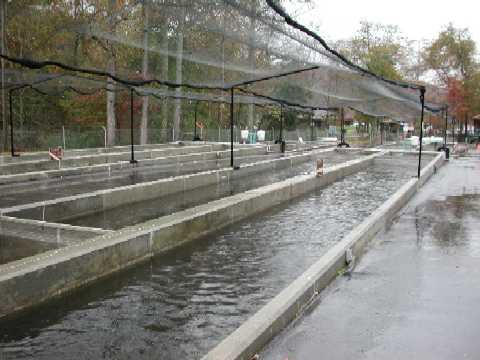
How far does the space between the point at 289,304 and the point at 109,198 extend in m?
7.51

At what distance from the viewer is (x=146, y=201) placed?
13.8 metres

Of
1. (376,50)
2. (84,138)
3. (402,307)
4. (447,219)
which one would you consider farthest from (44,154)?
(376,50)

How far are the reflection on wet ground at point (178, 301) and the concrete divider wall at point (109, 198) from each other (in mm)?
3305

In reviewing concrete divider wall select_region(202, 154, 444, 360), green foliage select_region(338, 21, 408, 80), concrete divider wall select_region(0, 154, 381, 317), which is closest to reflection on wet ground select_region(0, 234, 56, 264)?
concrete divider wall select_region(0, 154, 381, 317)

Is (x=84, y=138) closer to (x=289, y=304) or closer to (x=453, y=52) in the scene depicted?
(x=289, y=304)

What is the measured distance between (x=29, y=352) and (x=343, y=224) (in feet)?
25.0

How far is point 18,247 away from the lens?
8641 mm

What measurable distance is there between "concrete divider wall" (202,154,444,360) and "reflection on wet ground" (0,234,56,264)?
4284mm

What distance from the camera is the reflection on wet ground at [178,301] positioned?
17.4 feet

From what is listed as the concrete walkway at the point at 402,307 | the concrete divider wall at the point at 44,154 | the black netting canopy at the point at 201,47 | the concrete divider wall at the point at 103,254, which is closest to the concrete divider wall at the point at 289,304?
the concrete walkway at the point at 402,307

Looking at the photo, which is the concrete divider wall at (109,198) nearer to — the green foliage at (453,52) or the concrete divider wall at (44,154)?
the concrete divider wall at (44,154)

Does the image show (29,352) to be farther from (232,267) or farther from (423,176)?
(423,176)

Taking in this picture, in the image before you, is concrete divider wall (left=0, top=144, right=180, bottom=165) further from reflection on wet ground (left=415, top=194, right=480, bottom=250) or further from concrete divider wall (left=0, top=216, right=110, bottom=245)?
reflection on wet ground (left=415, top=194, right=480, bottom=250)

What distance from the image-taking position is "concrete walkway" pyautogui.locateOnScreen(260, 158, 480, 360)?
5227mm
